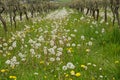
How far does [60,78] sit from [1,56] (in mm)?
2930

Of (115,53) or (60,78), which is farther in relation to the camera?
(115,53)

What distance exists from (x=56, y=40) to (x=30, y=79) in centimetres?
492

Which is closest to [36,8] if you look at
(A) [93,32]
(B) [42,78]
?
(A) [93,32]

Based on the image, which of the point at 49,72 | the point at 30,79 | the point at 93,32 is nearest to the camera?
the point at 30,79

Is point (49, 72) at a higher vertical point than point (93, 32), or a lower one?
higher

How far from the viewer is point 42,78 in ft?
23.5

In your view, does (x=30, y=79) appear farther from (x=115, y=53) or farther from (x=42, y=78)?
(x=115, y=53)

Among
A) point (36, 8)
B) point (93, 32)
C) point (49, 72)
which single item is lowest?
point (36, 8)

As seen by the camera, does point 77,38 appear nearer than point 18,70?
No

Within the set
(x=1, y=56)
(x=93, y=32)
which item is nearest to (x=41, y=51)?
(x=1, y=56)

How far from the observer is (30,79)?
7.07 m

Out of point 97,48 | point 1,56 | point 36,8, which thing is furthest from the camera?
point 36,8

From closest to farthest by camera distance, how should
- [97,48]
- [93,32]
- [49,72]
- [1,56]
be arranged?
1. [49,72]
2. [1,56]
3. [97,48]
4. [93,32]

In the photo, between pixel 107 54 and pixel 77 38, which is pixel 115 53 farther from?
pixel 77 38
